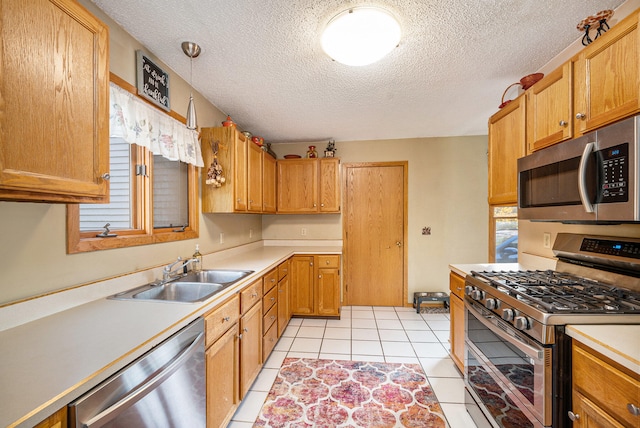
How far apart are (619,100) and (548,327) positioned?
105 cm

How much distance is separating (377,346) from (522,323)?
5.84 feet

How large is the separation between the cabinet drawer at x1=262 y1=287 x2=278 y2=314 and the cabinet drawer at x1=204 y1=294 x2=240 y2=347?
53cm

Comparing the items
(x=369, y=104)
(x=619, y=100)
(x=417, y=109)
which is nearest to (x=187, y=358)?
(x=619, y=100)

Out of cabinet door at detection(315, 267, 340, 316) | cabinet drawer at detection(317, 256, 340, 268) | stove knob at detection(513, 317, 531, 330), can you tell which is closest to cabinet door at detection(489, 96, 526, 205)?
stove knob at detection(513, 317, 531, 330)

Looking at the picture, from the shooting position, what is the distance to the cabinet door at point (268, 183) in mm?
3231

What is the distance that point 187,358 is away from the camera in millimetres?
1151

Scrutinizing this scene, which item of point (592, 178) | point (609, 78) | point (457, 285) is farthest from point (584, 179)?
point (457, 285)

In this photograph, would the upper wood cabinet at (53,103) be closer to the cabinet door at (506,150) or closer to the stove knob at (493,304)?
the stove knob at (493,304)

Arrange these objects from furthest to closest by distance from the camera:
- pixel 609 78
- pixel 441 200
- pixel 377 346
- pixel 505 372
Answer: pixel 441 200 < pixel 377 346 < pixel 505 372 < pixel 609 78

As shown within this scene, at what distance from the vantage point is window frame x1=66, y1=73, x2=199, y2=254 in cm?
131

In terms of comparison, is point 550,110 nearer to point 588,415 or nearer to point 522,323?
point 522,323

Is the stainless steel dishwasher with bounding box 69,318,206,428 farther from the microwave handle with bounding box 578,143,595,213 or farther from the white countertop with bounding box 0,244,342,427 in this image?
the microwave handle with bounding box 578,143,595,213

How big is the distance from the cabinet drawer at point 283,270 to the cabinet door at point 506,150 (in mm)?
2060

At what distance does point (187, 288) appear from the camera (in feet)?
5.93
